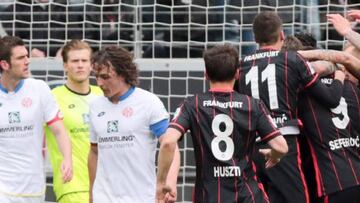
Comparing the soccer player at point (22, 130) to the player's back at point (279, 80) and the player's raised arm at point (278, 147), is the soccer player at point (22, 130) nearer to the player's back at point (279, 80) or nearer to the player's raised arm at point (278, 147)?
the player's back at point (279, 80)

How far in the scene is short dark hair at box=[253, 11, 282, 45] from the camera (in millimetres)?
8094

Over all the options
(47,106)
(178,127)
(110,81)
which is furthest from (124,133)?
(47,106)

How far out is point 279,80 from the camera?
318 inches

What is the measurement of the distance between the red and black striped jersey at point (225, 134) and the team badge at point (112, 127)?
604mm

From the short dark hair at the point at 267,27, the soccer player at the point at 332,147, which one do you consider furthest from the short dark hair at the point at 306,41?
the short dark hair at the point at 267,27

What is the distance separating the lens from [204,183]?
7.14m

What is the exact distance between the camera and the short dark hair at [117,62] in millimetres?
7543

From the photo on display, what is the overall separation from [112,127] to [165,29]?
12.6 feet

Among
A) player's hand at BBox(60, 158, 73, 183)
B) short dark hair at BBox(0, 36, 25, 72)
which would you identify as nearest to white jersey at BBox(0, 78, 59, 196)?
short dark hair at BBox(0, 36, 25, 72)

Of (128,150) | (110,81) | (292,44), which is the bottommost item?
(128,150)

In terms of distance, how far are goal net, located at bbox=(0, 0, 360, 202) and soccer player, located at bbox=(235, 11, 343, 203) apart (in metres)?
2.69

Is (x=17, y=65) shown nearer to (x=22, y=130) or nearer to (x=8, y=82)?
(x=8, y=82)

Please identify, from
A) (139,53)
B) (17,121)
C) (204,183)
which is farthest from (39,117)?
(139,53)

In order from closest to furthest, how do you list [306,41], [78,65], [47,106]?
1. [47,106]
2. [306,41]
3. [78,65]
